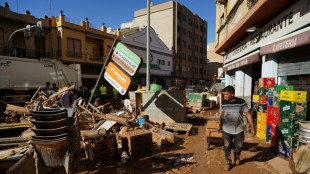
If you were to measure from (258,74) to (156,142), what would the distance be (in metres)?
8.46

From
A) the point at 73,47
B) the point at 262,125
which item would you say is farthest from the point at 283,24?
the point at 73,47

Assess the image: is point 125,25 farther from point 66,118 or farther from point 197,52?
point 66,118

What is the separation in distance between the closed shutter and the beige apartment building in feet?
109

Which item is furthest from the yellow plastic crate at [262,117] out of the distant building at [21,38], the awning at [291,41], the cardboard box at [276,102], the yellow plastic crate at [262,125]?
the distant building at [21,38]

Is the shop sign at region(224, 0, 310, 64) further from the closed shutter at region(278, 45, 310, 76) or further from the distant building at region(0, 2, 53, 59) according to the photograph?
the distant building at region(0, 2, 53, 59)

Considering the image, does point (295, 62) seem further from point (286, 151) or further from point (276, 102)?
point (286, 151)

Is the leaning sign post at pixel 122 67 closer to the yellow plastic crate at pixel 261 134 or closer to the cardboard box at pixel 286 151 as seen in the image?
the cardboard box at pixel 286 151

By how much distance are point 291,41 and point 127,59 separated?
5.09m

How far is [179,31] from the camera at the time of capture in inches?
1660

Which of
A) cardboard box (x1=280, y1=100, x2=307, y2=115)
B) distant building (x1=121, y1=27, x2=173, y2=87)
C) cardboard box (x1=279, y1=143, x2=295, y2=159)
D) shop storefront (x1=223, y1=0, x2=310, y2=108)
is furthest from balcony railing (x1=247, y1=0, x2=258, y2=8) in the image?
distant building (x1=121, y1=27, x2=173, y2=87)

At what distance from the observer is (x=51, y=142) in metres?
2.73

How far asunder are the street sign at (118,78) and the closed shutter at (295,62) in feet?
18.7

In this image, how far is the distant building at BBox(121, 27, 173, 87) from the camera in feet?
93.7

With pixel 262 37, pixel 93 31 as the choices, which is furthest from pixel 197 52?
pixel 262 37
